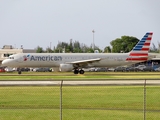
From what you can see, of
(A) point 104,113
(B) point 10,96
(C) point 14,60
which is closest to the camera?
(A) point 104,113

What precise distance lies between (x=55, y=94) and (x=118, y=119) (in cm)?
665

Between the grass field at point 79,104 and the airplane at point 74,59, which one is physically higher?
the airplane at point 74,59

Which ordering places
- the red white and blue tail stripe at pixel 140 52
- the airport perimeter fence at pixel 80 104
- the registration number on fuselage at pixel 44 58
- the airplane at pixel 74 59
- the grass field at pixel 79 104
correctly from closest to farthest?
the airport perimeter fence at pixel 80 104 < the grass field at pixel 79 104 < the registration number on fuselage at pixel 44 58 < the airplane at pixel 74 59 < the red white and blue tail stripe at pixel 140 52

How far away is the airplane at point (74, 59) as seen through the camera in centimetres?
6047

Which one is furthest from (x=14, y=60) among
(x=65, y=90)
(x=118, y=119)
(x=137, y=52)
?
(x=118, y=119)

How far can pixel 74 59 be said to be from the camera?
62625 mm

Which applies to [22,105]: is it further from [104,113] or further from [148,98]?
[148,98]

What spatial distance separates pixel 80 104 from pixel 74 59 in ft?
145

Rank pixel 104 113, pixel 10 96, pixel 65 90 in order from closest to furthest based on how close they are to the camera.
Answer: pixel 104 113 → pixel 10 96 → pixel 65 90

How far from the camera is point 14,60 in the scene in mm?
60750

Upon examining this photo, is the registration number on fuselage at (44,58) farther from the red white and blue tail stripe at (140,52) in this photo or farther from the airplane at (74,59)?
the red white and blue tail stripe at (140,52)

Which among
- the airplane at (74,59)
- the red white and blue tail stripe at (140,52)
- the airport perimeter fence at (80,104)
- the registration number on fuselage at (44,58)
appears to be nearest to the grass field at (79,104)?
the airport perimeter fence at (80,104)

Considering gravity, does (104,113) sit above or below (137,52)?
below

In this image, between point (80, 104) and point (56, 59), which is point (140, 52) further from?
point (80, 104)
